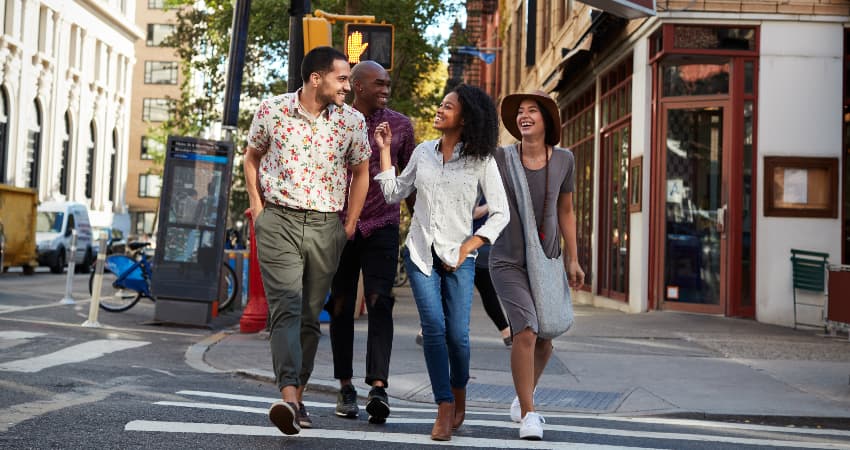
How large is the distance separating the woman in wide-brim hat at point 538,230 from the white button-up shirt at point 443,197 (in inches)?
11.2

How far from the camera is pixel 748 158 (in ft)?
50.6

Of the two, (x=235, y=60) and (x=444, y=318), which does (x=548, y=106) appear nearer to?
(x=444, y=318)

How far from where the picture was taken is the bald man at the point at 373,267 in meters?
6.10

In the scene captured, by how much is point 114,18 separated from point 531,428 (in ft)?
214

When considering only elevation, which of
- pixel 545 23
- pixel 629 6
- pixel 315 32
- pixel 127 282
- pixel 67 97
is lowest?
pixel 127 282

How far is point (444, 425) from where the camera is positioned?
18.4 feet

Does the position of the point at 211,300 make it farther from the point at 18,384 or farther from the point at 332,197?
the point at 332,197

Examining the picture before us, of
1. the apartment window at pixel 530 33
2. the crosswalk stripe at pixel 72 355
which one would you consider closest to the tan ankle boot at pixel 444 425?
the crosswalk stripe at pixel 72 355

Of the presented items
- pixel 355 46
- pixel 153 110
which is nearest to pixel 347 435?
pixel 355 46

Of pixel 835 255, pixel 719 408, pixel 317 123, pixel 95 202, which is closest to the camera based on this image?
pixel 317 123

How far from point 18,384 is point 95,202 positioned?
61010 mm

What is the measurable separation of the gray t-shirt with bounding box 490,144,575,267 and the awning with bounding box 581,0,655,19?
9.14 m

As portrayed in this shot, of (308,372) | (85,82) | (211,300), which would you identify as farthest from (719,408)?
(85,82)

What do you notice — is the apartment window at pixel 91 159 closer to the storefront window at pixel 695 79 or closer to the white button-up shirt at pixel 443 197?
the storefront window at pixel 695 79
